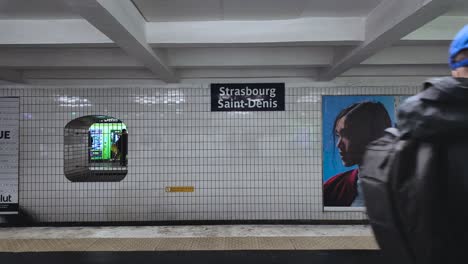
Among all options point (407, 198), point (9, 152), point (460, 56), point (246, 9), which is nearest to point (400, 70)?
point (246, 9)

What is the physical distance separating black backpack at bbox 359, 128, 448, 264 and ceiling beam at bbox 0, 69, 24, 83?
6309 mm

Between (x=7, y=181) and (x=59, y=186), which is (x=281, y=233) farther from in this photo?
(x=7, y=181)

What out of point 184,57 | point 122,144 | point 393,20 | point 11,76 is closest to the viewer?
point 393,20

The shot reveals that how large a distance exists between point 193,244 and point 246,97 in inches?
114

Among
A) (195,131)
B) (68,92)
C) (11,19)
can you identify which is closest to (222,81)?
(195,131)

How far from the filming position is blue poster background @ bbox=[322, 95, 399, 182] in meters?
6.43

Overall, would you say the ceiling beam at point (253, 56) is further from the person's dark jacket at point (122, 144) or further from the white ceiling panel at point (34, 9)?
the person's dark jacket at point (122, 144)

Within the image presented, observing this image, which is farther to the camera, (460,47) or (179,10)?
(179,10)

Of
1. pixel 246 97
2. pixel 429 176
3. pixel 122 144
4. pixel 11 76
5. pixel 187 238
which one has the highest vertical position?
pixel 11 76

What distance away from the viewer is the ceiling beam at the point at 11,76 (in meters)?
5.65

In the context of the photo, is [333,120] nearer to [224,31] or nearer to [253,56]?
[253,56]

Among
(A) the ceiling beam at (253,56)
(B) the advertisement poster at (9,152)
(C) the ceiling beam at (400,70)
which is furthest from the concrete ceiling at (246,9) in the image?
(B) the advertisement poster at (9,152)

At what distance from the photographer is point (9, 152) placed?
6.39 metres

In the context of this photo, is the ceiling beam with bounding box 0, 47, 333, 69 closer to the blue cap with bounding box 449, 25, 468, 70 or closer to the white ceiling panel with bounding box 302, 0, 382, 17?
the white ceiling panel with bounding box 302, 0, 382, 17
